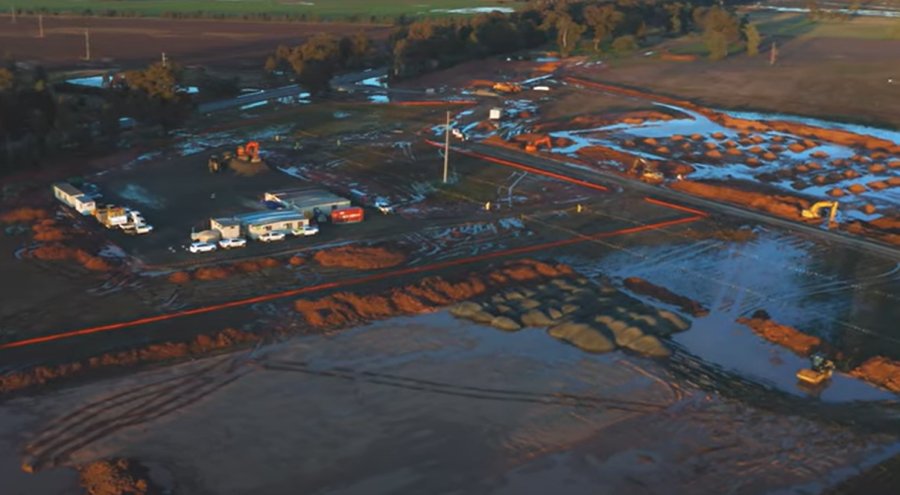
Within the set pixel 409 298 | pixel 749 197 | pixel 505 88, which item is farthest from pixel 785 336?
pixel 505 88

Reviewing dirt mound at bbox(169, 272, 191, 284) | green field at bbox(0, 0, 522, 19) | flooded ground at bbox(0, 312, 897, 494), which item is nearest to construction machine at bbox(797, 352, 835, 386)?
flooded ground at bbox(0, 312, 897, 494)

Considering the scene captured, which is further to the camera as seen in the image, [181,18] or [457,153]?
[181,18]

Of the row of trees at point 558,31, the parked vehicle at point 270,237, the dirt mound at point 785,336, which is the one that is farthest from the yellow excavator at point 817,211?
the row of trees at point 558,31

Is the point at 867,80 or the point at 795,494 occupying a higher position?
the point at 867,80

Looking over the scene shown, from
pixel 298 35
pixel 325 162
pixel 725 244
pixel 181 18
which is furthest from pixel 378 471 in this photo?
pixel 181 18

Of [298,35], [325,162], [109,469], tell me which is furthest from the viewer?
[298,35]

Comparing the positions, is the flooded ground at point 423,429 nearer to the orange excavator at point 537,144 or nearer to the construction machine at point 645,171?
the construction machine at point 645,171

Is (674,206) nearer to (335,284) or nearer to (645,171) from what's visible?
(645,171)

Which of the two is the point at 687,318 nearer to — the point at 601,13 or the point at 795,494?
the point at 795,494
